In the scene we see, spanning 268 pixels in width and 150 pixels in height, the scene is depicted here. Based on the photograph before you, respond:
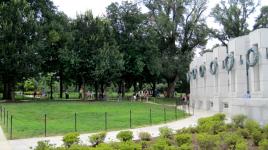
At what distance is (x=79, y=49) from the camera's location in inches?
2218

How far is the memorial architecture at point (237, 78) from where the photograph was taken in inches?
877

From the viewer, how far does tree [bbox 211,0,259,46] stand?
240 ft

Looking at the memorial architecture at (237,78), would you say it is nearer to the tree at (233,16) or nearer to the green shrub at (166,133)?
the green shrub at (166,133)

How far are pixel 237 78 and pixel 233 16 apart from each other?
40.8 metres

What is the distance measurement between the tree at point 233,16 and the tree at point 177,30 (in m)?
4.92

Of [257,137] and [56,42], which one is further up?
[56,42]

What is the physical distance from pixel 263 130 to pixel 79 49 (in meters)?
42.3

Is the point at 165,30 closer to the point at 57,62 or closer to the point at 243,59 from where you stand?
the point at 57,62

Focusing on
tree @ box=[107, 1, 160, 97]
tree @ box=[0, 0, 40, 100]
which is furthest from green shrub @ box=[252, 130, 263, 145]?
tree @ box=[107, 1, 160, 97]

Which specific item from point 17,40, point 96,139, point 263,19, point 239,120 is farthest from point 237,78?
point 263,19

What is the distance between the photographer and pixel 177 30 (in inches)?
2704

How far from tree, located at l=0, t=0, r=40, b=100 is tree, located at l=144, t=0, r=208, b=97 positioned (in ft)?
72.4

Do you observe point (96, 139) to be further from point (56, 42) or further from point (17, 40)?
point (56, 42)

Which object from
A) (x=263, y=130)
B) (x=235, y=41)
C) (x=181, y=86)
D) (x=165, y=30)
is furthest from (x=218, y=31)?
(x=263, y=130)
